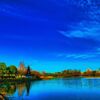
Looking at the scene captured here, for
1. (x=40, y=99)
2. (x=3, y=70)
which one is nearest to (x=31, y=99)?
(x=40, y=99)

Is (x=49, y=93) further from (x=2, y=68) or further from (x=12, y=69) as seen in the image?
(x=12, y=69)

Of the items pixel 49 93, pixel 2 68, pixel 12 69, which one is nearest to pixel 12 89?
pixel 49 93

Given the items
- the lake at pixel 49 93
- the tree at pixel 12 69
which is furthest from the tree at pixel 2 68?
the lake at pixel 49 93

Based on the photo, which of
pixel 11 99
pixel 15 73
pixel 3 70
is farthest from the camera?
pixel 15 73

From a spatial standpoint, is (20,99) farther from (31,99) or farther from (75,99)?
(75,99)

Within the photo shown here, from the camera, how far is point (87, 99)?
53375 millimetres

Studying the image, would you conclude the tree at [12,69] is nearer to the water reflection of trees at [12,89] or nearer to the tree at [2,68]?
the tree at [2,68]

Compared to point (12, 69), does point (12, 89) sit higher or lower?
lower

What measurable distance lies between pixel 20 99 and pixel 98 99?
14.2 meters

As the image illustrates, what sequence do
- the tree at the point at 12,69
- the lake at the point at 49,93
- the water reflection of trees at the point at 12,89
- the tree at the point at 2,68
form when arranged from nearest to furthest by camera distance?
the lake at the point at 49,93
the water reflection of trees at the point at 12,89
the tree at the point at 2,68
the tree at the point at 12,69

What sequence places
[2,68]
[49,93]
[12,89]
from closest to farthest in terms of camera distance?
1. [49,93]
2. [12,89]
3. [2,68]

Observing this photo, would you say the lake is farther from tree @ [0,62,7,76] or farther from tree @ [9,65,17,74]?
tree @ [9,65,17,74]

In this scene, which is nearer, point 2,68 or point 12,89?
point 12,89

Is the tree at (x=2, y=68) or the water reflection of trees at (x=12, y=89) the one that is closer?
the water reflection of trees at (x=12, y=89)
